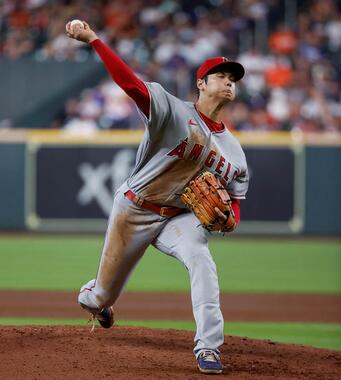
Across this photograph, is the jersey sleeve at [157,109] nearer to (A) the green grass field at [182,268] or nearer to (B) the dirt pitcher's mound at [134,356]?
(B) the dirt pitcher's mound at [134,356]

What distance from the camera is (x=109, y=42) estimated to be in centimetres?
1675

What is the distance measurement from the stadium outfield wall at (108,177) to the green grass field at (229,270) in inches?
19.5

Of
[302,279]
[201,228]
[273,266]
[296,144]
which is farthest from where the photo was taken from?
[296,144]

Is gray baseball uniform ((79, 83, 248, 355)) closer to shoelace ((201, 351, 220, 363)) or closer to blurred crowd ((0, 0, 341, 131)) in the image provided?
shoelace ((201, 351, 220, 363))

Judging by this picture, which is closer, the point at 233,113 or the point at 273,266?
the point at 273,266

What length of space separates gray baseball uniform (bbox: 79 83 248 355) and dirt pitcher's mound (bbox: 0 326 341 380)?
1.26ft

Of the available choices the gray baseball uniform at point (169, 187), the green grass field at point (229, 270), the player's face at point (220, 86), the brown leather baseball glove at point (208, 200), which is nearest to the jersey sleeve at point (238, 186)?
the gray baseball uniform at point (169, 187)

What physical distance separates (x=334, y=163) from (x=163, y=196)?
1001cm

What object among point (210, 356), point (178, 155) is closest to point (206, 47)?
point (178, 155)

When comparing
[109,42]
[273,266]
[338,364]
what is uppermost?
[109,42]

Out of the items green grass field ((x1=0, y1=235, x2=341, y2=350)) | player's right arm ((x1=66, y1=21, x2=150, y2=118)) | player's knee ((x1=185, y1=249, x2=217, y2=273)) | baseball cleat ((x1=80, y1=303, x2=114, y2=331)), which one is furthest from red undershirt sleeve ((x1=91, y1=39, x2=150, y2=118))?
green grass field ((x1=0, y1=235, x2=341, y2=350))

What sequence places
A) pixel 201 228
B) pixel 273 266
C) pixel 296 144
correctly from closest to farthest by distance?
pixel 201 228 → pixel 273 266 → pixel 296 144

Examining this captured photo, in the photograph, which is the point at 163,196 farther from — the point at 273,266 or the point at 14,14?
the point at 14,14

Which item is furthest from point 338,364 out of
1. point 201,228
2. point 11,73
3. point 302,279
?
point 11,73
